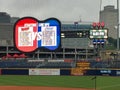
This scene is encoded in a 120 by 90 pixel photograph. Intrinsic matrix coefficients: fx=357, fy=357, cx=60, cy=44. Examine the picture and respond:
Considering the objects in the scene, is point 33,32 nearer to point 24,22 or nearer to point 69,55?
point 24,22

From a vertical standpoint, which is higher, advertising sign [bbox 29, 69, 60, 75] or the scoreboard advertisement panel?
the scoreboard advertisement panel

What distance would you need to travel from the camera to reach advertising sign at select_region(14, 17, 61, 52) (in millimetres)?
35750

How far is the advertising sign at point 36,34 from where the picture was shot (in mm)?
35750

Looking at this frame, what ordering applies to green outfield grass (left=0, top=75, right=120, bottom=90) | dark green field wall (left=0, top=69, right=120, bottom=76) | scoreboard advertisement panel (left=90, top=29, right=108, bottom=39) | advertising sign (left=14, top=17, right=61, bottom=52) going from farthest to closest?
scoreboard advertisement panel (left=90, top=29, right=108, bottom=39) → dark green field wall (left=0, top=69, right=120, bottom=76) → advertising sign (left=14, top=17, right=61, bottom=52) → green outfield grass (left=0, top=75, right=120, bottom=90)

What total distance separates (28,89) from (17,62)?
34715mm

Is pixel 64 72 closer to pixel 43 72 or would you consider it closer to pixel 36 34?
pixel 43 72

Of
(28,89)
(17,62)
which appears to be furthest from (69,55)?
(28,89)

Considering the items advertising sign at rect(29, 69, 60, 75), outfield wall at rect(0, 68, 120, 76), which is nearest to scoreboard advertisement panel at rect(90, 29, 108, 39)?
outfield wall at rect(0, 68, 120, 76)

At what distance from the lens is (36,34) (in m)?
36.2

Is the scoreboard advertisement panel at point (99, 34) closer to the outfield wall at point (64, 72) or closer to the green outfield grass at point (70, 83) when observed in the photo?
Result: the outfield wall at point (64, 72)

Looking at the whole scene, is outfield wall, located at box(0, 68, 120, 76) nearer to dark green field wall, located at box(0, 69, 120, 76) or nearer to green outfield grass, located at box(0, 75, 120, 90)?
dark green field wall, located at box(0, 69, 120, 76)

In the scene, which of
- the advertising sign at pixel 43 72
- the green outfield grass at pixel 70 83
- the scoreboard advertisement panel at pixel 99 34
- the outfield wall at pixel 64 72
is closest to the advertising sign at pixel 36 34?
the green outfield grass at pixel 70 83

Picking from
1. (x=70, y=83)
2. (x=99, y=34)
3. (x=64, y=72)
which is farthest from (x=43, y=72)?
(x=99, y=34)

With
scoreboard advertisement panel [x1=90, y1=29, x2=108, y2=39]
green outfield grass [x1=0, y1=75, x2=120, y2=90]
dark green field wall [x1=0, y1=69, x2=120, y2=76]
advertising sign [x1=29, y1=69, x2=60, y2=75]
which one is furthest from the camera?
scoreboard advertisement panel [x1=90, y1=29, x2=108, y2=39]
